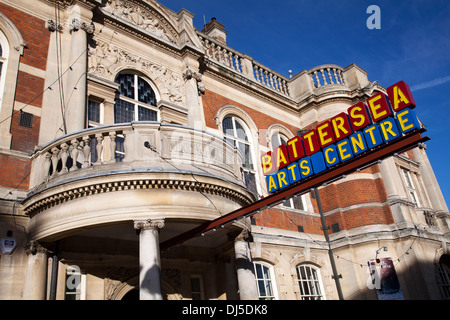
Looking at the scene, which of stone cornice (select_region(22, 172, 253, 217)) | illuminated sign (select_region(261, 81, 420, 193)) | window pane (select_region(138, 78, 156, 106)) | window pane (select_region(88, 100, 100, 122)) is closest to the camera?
illuminated sign (select_region(261, 81, 420, 193))

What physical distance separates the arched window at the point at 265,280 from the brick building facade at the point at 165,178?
53mm

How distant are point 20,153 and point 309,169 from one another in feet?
23.8

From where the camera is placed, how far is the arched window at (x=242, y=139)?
16459 mm

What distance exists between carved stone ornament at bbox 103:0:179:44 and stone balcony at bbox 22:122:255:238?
22.5 ft

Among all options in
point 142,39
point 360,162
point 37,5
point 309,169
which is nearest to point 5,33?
point 37,5

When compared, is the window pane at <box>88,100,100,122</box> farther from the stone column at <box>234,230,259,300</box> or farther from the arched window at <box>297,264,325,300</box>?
the arched window at <box>297,264,325,300</box>

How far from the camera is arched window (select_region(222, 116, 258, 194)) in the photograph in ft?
54.0

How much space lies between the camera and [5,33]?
11102 mm

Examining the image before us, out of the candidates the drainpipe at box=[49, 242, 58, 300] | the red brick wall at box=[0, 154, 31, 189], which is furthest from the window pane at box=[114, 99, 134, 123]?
the drainpipe at box=[49, 242, 58, 300]

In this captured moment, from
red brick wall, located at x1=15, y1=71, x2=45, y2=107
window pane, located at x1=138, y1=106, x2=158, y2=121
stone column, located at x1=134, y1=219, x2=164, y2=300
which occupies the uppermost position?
window pane, located at x1=138, y1=106, x2=158, y2=121

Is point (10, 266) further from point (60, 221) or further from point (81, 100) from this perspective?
point (81, 100)

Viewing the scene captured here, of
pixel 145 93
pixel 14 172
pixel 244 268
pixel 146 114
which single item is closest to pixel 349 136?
pixel 244 268

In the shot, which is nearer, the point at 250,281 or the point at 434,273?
the point at 250,281

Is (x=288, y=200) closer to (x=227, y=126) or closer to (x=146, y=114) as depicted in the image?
(x=227, y=126)
